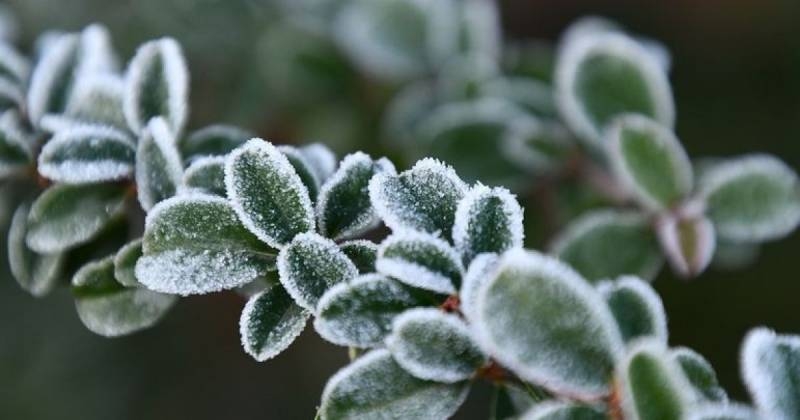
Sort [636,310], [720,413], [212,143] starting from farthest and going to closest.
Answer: [212,143] < [636,310] < [720,413]

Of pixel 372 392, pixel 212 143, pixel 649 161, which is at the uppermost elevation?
pixel 649 161

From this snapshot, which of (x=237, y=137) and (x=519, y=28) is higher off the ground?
(x=519, y=28)

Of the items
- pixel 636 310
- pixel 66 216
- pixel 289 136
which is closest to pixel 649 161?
pixel 636 310

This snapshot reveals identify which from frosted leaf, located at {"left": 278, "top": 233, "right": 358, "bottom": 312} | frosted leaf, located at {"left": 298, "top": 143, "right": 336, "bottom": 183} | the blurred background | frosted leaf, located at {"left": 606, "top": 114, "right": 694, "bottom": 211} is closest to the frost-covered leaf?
frosted leaf, located at {"left": 606, "top": 114, "right": 694, "bottom": 211}

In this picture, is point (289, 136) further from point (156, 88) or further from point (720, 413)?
point (720, 413)

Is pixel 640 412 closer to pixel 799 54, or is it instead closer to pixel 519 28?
pixel 799 54

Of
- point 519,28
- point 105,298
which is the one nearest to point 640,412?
point 105,298

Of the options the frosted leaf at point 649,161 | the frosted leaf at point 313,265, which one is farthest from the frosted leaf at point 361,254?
the frosted leaf at point 649,161
